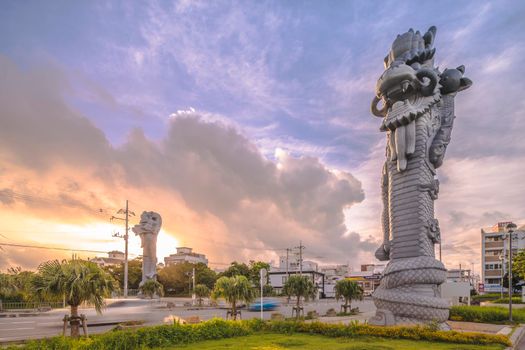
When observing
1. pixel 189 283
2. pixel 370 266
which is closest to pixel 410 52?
pixel 189 283

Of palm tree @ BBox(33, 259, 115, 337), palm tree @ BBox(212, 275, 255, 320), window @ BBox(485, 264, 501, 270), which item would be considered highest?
palm tree @ BBox(33, 259, 115, 337)

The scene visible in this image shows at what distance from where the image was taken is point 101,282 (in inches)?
476

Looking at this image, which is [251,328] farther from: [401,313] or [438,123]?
[438,123]

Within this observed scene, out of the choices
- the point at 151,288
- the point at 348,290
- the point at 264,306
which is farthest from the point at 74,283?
the point at 151,288

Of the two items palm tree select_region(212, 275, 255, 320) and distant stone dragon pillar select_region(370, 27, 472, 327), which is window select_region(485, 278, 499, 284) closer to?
distant stone dragon pillar select_region(370, 27, 472, 327)

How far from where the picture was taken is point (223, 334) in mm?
14836

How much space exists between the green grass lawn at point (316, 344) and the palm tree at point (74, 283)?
9.70 feet

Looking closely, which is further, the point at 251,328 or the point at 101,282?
the point at 251,328

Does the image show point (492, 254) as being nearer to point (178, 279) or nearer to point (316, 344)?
point (178, 279)

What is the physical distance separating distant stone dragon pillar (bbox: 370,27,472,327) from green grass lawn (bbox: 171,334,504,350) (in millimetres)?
2833

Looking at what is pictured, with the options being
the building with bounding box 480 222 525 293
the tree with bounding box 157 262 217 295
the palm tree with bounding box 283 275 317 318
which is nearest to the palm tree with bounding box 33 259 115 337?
the palm tree with bounding box 283 275 317 318

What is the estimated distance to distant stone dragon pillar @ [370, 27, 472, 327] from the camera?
641 inches

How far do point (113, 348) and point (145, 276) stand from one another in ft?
150

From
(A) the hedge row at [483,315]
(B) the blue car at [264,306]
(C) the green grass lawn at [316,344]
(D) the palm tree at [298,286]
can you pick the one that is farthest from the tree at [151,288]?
(C) the green grass lawn at [316,344]
